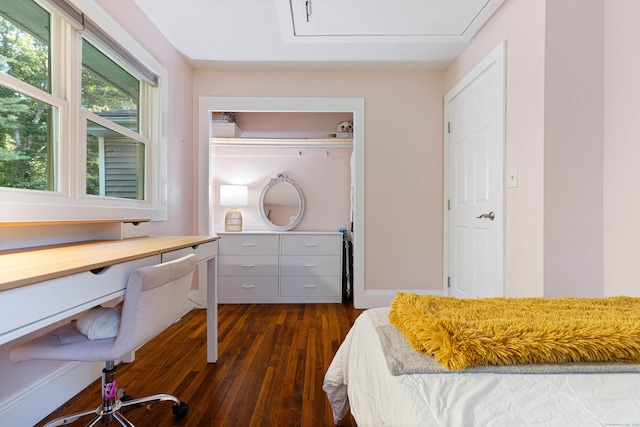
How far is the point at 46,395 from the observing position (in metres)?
1.51

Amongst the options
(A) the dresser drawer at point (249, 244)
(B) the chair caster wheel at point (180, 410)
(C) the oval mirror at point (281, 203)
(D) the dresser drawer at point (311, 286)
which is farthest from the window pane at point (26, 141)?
(C) the oval mirror at point (281, 203)

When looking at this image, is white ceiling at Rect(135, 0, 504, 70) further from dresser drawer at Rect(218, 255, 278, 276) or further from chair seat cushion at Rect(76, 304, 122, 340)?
Answer: chair seat cushion at Rect(76, 304, 122, 340)

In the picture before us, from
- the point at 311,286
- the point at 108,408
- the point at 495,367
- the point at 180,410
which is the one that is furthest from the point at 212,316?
the point at 495,367

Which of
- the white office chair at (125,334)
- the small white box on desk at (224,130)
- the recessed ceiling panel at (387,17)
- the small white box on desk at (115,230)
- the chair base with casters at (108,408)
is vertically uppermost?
the recessed ceiling panel at (387,17)

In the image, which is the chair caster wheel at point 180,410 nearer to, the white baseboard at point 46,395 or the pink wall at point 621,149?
the white baseboard at point 46,395

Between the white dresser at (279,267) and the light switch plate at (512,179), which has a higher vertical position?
the light switch plate at (512,179)

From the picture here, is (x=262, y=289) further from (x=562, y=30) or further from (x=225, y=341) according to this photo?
(x=562, y=30)

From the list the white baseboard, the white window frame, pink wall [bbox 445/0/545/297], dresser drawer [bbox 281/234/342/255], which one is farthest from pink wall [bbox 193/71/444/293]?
the white baseboard

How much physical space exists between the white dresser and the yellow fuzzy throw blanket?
2.52m

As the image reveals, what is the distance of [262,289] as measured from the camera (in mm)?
3414

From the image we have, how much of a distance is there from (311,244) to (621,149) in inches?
98.1

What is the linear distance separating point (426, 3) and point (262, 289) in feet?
9.22

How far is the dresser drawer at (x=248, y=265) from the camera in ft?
11.2

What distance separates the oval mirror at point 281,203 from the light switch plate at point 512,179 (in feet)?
7.57
